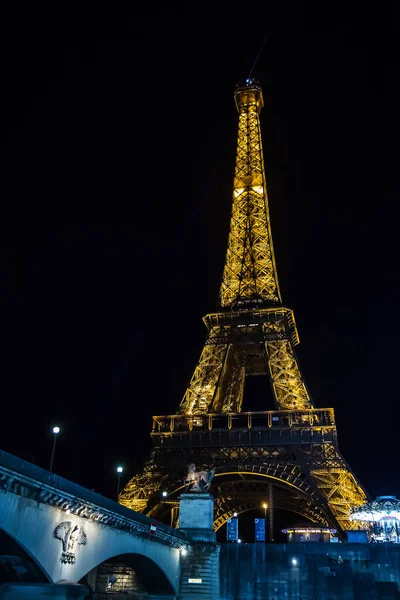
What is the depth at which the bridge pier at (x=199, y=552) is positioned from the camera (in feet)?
116

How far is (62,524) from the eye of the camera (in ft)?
71.4

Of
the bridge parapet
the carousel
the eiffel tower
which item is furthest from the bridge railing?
the bridge parapet

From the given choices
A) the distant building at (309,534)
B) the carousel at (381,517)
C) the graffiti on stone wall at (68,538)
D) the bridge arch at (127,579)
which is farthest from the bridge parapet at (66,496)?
the distant building at (309,534)

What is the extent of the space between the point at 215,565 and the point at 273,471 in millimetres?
15841

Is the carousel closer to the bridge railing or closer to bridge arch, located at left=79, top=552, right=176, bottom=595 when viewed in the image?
the bridge railing

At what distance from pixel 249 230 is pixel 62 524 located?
57.3 meters

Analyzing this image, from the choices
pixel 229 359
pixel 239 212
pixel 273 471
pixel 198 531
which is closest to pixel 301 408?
pixel 273 471

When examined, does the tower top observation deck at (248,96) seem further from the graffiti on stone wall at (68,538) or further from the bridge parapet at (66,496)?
the graffiti on stone wall at (68,538)

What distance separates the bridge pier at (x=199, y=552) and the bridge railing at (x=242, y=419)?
16.7 m

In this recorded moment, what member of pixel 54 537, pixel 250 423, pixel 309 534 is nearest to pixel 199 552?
pixel 54 537

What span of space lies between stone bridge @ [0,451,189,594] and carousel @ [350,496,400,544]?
21226 mm

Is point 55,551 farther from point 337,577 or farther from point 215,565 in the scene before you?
point 337,577

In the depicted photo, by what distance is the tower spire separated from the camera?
69194mm

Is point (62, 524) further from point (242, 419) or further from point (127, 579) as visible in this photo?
point (242, 419)
